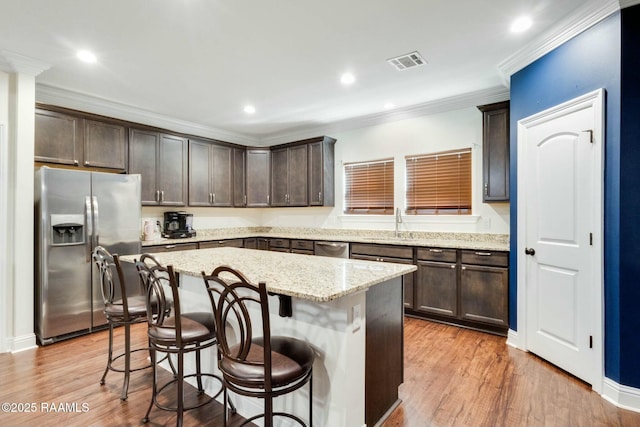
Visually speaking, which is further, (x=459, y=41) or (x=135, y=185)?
(x=135, y=185)

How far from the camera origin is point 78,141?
12.2ft

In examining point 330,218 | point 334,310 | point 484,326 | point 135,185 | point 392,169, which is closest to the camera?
point 334,310

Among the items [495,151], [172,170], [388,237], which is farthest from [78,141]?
[495,151]

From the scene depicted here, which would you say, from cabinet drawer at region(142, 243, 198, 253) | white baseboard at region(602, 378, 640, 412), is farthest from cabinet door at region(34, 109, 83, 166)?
white baseboard at region(602, 378, 640, 412)

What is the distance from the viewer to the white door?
92.0 inches

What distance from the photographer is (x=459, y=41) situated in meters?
2.72

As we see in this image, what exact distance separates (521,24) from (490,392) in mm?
2757

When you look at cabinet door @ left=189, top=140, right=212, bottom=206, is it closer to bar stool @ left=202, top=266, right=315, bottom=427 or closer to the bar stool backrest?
the bar stool backrest

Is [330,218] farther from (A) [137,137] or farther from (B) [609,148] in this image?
(B) [609,148]

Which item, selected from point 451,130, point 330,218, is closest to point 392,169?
point 451,130

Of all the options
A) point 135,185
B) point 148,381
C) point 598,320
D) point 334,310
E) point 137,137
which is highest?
point 137,137

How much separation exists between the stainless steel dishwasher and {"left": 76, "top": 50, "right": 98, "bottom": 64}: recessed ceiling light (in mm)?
3331

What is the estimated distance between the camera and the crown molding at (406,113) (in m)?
3.87

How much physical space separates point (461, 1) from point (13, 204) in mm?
4216
